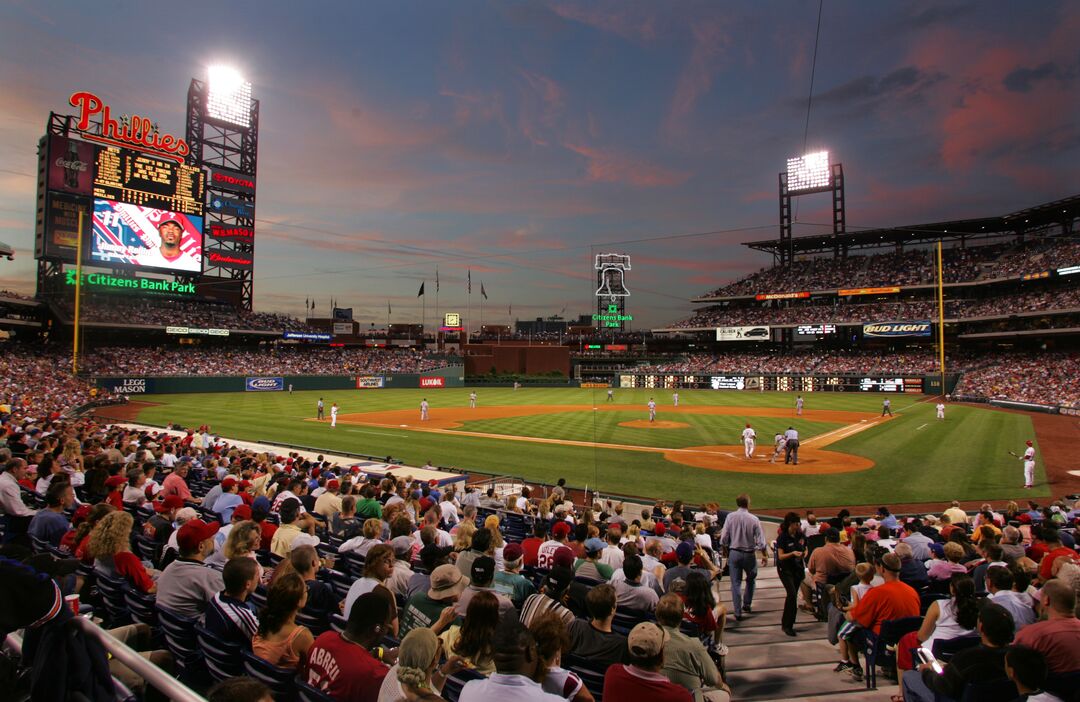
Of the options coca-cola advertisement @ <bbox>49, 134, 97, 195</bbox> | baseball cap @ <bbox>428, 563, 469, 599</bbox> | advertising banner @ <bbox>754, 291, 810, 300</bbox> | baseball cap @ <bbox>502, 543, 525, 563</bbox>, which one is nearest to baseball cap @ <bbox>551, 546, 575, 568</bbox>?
baseball cap @ <bbox>502, 543, 525, 563</bbox>

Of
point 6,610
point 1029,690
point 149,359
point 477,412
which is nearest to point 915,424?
point 477,412

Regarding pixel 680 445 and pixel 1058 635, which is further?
pixel 680 445

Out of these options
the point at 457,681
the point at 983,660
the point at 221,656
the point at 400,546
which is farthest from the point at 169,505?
the point at 983,660

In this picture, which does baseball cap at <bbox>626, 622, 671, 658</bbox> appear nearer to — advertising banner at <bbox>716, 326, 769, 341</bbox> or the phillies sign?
the phillies sign

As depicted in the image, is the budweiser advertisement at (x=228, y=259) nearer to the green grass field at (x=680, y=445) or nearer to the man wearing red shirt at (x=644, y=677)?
the green grass field at (x=680, y=445)

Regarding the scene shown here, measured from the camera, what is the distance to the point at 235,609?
412cm

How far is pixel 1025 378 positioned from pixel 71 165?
81500mm

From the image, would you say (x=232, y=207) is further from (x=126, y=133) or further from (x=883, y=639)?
(x=883, y=639)

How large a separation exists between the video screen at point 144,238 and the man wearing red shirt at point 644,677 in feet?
207

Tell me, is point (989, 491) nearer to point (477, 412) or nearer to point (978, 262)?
point (477, 412)

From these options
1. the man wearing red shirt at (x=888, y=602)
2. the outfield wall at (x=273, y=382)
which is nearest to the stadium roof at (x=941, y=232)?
the outfield wall at (x=273, y=382)

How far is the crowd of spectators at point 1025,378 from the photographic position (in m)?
43.2

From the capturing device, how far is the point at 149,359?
56656 mm

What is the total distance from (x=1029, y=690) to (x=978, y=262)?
78.6 metres
